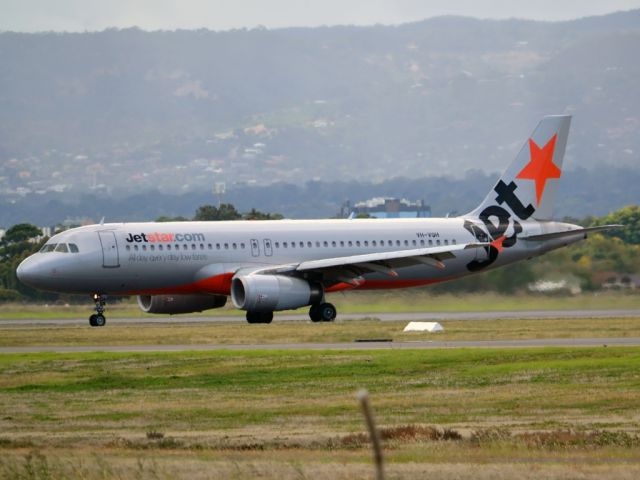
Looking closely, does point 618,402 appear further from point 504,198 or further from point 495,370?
point 504,198

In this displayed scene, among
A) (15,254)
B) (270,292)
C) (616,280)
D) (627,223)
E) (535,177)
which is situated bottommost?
(616,280)

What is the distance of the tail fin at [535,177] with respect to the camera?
59031mm

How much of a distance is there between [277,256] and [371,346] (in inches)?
538

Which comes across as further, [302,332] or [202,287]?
[202,287]

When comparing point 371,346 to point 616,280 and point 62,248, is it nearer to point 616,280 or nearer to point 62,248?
point 62,248

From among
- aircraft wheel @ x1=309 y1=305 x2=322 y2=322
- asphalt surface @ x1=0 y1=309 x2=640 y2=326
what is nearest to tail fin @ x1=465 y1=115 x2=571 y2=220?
asphalt surface @ x1=0 y1=309 x2=640 y2=326

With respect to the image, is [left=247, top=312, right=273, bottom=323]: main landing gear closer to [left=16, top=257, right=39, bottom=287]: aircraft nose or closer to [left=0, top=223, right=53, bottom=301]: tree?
[left=16, top=257, right=39, bottom=287]: aircraft nose

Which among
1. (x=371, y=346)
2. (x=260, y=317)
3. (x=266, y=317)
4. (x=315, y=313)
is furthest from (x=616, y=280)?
(x=371, y=346)

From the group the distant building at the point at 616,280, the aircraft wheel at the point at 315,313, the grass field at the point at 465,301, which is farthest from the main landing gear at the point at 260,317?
the distant building at the point at 616,280

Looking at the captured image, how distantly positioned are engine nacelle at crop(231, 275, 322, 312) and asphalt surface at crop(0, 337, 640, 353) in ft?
23.5

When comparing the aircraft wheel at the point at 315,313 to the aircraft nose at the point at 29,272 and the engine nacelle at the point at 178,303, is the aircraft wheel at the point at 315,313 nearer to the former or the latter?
the engine nacelle at the point at 178,303

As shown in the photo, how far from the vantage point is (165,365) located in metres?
36.1

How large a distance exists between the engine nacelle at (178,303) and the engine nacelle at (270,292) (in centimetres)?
345

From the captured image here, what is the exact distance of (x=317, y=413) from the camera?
2773 cm
